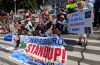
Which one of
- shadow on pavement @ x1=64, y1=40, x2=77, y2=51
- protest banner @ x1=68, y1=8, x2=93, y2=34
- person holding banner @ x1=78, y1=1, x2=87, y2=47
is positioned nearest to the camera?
protest banner @ x1=68, y1=8, x2=93, y2=34

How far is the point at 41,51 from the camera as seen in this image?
10.8 metres

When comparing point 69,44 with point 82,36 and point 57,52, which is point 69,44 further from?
point 57,52

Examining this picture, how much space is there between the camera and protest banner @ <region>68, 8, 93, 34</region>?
32.9ft

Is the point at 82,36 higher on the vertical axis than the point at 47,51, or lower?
higher

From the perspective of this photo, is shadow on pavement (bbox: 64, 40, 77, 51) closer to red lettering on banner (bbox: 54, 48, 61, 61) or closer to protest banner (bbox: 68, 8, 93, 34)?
protest banner (bbox: 68, 8, 93, 34)

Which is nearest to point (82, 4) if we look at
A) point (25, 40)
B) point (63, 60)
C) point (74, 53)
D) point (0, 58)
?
point (74, 53)

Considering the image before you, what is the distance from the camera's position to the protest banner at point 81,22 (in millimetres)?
10016

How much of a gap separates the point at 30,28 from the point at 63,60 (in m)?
5.89

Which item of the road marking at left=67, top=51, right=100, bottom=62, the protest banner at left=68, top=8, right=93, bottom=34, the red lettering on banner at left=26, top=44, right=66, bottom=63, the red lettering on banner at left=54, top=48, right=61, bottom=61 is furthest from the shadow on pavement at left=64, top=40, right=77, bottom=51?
the red lettering on banner at left=54, top=48, right=61, bottom=61

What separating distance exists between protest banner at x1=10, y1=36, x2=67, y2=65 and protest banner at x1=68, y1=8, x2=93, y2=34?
1201 mm

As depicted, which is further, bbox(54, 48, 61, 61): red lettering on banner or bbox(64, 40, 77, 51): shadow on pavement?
bbox(64, 40, 77, 51): shadow on pavement

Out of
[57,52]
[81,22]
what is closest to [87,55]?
[57,52]

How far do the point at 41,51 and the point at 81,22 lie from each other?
1.79m

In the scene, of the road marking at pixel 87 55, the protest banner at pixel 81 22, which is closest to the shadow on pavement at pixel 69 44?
the road marking at pixel 87 55
